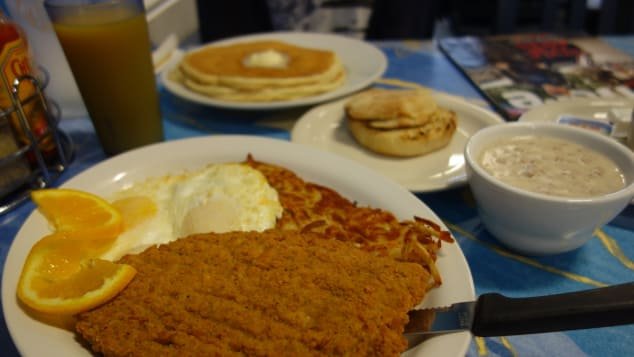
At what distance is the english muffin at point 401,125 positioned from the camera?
1.86m

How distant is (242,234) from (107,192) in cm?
61

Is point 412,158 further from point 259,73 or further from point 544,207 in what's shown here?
point 259,73

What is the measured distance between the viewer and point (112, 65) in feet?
6.00

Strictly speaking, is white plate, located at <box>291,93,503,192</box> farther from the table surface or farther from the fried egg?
the fried egg

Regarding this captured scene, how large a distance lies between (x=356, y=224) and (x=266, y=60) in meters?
1.48

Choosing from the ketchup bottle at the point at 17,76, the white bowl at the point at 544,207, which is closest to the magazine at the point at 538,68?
the white bowl at the point at 544,207

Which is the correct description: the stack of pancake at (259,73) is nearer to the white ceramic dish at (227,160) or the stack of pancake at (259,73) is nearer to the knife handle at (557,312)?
the white ceramic dish at (227,160)

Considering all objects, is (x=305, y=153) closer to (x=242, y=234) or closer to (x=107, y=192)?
(x=242, y=234)

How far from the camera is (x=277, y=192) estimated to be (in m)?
1.55

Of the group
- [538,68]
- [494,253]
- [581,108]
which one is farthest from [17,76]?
[538,68]

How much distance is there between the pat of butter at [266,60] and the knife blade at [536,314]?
1844 mm

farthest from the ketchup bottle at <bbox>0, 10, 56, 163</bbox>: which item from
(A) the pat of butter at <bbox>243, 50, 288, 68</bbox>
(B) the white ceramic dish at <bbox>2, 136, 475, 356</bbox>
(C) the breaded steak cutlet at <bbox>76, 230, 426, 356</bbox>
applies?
(A) the pat of butter at <bbox>243, 50, 288, 68</bbox>

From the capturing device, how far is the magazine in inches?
95.0

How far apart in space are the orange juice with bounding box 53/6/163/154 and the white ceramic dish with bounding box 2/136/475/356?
32 centimetres
